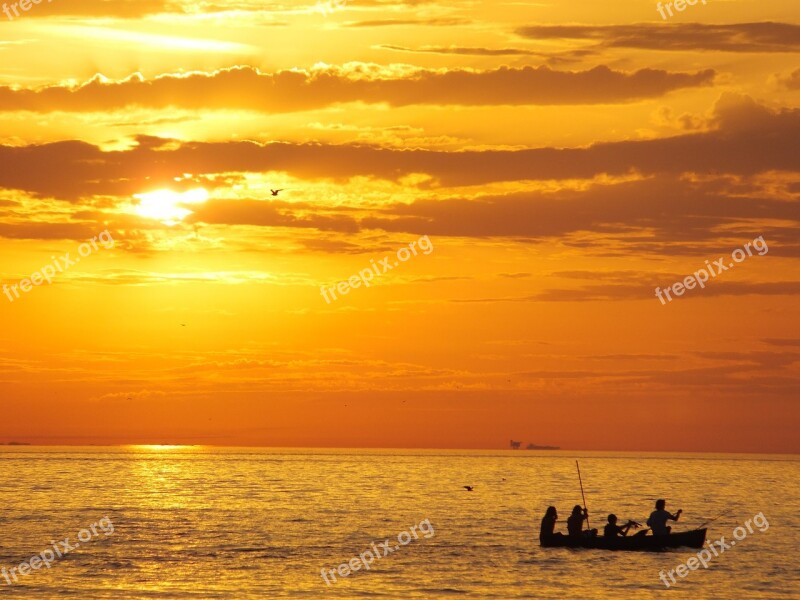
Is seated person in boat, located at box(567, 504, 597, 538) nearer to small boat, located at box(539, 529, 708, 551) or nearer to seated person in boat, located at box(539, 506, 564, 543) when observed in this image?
small boat, located at box(539, 529, 708, 551)

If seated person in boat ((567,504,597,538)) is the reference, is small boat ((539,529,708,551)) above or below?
below

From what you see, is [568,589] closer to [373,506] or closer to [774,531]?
[774,531]

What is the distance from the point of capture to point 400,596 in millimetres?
52594

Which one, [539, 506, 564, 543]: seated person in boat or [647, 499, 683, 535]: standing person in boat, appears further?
[539, 506, 564, 543]: seated person in boat

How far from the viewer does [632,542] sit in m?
66.6

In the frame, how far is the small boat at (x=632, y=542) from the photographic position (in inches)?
2613

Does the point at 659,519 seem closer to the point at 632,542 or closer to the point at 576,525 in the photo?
the point at 632,542

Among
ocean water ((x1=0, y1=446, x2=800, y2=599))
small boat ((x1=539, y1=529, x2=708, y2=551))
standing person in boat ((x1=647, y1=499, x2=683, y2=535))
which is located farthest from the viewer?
small boat ((x1=539, y1=529, x2=708, y2=551))

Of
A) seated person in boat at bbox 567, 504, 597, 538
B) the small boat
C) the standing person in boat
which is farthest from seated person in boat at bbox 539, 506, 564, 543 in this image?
the standing person in boat

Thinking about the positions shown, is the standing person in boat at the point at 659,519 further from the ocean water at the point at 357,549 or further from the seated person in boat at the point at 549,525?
the seated person in boat at the point at 549,525

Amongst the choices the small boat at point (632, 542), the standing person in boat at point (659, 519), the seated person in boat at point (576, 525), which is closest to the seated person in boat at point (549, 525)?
the small boat at point (632, 542)

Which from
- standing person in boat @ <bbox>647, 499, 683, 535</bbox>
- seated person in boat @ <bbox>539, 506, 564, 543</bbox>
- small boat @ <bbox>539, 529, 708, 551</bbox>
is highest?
seated person in boat @ <bbox>539, 506, 564, 543</bbox>

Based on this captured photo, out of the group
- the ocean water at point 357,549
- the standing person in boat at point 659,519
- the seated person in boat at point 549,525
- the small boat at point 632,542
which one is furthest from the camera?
the seated person in boat at point 549,525

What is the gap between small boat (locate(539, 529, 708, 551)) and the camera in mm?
66375
